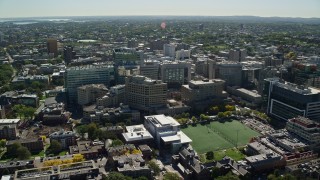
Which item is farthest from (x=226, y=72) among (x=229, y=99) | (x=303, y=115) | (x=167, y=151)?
(x=167, y=151)

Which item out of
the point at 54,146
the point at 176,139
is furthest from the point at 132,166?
the point at 54,146

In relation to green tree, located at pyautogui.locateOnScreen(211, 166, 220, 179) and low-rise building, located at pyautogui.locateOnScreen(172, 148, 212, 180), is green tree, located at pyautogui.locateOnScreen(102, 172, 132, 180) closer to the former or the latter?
low-rise building, located at pyautogui.locateOnScreen(172, 148, 212, 180)

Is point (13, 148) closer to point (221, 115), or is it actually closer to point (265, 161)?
point (265, 161)

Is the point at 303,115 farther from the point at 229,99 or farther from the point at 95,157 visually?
the point at 95,157

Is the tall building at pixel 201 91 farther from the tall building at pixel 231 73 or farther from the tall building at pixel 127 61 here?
the tall building at pixel 127 61

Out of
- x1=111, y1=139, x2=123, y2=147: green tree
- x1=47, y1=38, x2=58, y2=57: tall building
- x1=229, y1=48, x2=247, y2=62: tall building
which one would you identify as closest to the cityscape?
x1=111, y1=139, x2=123, y2=147: green tree
